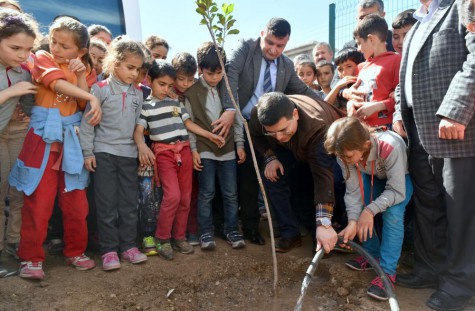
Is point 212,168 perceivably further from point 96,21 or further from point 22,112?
point 96,21

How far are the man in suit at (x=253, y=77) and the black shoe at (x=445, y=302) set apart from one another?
59.9 inches

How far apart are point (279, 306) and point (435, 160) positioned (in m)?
1.49

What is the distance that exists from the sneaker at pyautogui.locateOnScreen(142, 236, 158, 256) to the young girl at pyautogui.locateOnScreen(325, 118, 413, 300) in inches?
61.1

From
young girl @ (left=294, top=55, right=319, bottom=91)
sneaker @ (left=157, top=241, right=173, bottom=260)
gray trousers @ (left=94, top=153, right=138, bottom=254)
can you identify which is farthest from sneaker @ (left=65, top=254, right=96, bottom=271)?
young girl @ (left=294, top=55, right=319, bottom=91)

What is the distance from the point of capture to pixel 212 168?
352 cm

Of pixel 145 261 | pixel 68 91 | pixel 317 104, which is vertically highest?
pixel 68 91

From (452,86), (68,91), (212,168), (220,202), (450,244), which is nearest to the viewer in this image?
(452,86)

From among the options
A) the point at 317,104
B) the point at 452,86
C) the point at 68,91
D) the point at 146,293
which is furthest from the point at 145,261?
the point at 452,86

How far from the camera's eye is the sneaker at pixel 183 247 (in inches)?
132

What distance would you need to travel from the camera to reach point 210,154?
3.47m

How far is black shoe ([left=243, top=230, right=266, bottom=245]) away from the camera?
11.9 ft

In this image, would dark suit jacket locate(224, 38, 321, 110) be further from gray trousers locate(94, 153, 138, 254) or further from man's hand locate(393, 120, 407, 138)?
gray trousers locate(94, 153, 138, 254)

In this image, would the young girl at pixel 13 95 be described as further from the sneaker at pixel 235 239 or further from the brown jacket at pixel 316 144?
the brown jacket at pixel 316 144

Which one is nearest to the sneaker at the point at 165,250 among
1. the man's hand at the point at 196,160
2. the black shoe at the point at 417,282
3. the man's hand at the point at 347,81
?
the man's hand at the point at 196,160
